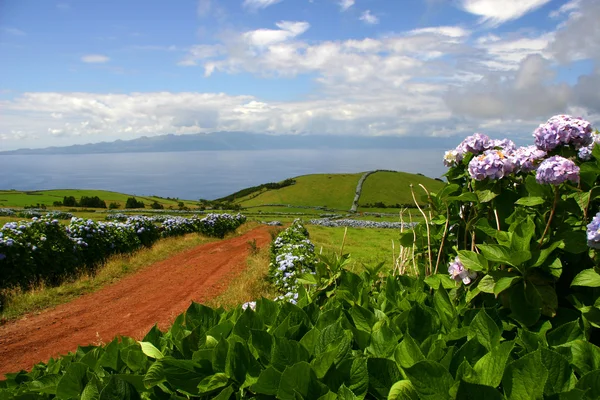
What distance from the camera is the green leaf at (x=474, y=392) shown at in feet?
4.39

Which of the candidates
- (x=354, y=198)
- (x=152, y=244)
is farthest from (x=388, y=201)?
(x=152, y=244)

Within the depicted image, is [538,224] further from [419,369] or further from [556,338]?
[419,369]

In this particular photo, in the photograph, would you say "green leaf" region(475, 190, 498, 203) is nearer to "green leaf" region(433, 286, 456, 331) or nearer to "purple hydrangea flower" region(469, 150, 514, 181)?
"purple hydrangea flower" region(469, 150, 514, 181)

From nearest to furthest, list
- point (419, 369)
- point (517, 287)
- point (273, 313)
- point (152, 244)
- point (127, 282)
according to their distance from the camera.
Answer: point (419, 369) < point (517, 287) < point (273, 313) < point (127, 282) < point (152, 244)

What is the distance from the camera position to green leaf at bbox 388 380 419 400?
1.43 meters

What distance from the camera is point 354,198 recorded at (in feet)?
266

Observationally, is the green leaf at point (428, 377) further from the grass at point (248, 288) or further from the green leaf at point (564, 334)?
the grass at point (248, 288)

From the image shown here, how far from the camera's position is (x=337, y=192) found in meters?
85.1

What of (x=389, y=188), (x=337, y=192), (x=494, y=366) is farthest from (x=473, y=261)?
(x=389, y=188)

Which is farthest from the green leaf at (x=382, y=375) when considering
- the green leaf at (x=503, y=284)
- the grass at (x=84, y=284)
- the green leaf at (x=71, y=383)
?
the grass at (x=84, y=284)

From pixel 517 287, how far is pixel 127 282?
499 inches

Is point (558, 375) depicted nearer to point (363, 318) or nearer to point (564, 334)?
point (564, 334)

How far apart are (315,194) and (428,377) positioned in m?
83.2

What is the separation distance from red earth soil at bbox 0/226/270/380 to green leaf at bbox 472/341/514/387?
544 cm
